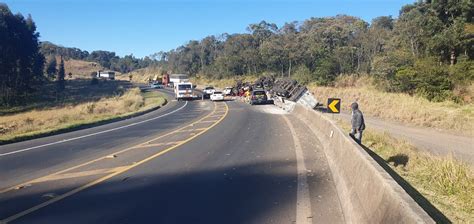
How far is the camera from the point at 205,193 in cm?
805

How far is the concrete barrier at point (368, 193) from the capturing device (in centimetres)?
441

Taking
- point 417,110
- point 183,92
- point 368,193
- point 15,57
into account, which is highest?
point 15,57

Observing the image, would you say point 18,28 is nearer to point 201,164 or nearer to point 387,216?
point 201,164

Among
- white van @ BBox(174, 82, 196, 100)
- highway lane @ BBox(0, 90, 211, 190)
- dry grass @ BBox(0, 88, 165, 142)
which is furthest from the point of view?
white van @ BBox(174, 82, 196, 100)

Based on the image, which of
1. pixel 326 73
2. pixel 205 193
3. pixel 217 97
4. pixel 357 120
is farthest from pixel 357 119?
pixel 326 73

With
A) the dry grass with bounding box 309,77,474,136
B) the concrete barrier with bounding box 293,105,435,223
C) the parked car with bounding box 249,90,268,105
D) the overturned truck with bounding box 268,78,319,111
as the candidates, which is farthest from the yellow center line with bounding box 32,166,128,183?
the parked car with bounding box 249,90,268,105

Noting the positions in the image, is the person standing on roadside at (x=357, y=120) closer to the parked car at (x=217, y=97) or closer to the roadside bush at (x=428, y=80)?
the roadside bush at (x=428, y=80)

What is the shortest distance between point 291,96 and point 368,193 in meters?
34.5

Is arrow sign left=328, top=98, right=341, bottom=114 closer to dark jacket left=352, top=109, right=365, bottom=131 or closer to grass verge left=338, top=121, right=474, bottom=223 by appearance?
grass verge left=338, top=121, right=474, bottom=223

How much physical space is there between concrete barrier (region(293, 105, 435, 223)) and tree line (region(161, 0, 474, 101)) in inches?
1074

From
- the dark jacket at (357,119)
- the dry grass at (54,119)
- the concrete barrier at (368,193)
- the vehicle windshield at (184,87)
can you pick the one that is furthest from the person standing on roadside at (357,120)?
the vehicle windshield at (184,87)

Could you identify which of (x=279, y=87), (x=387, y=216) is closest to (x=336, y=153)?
(x=387, y=216)

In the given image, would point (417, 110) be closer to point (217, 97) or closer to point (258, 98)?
point (258, 98)

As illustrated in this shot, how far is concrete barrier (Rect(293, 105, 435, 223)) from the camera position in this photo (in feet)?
14.5
